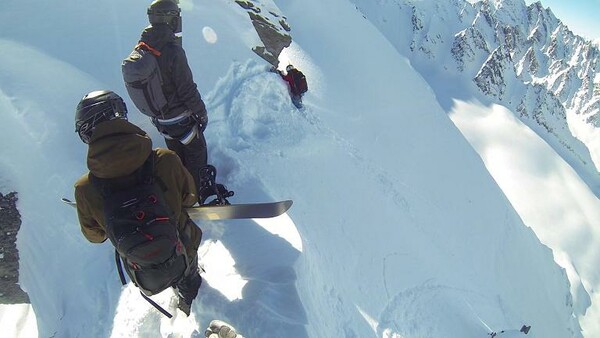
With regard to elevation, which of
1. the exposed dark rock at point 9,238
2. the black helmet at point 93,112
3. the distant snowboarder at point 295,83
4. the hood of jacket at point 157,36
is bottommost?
the exposed dark rock at point 9,238

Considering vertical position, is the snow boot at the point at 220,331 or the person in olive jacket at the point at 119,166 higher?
the person in olive jacket at the point at 119,166

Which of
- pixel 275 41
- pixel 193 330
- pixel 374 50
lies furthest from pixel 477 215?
pixel 193 330

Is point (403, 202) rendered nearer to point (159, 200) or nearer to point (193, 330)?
point (193, 330)

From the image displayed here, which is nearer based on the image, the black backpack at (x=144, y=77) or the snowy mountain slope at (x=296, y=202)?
the black backpack at (x=144, y=77)

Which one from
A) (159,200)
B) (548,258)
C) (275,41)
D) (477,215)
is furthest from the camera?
(548,258)

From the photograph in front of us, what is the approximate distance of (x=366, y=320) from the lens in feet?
23.5

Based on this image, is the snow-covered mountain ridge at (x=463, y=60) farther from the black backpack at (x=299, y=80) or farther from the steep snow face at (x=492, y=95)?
the black backpack at (x=299, y=80)

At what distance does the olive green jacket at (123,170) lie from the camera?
3.02 m

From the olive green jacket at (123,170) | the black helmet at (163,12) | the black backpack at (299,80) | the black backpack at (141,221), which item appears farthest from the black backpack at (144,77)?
the black backpack at (299,80)

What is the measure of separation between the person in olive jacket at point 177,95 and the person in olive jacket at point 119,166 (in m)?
1.08

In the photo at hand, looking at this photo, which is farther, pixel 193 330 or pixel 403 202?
pixel 403 202

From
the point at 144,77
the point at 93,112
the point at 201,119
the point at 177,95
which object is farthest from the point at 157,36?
the point at 93,112

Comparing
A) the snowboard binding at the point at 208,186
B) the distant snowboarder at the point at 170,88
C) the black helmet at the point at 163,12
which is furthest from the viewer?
the snowboard binding at the point at 208,186

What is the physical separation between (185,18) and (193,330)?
8.49m
